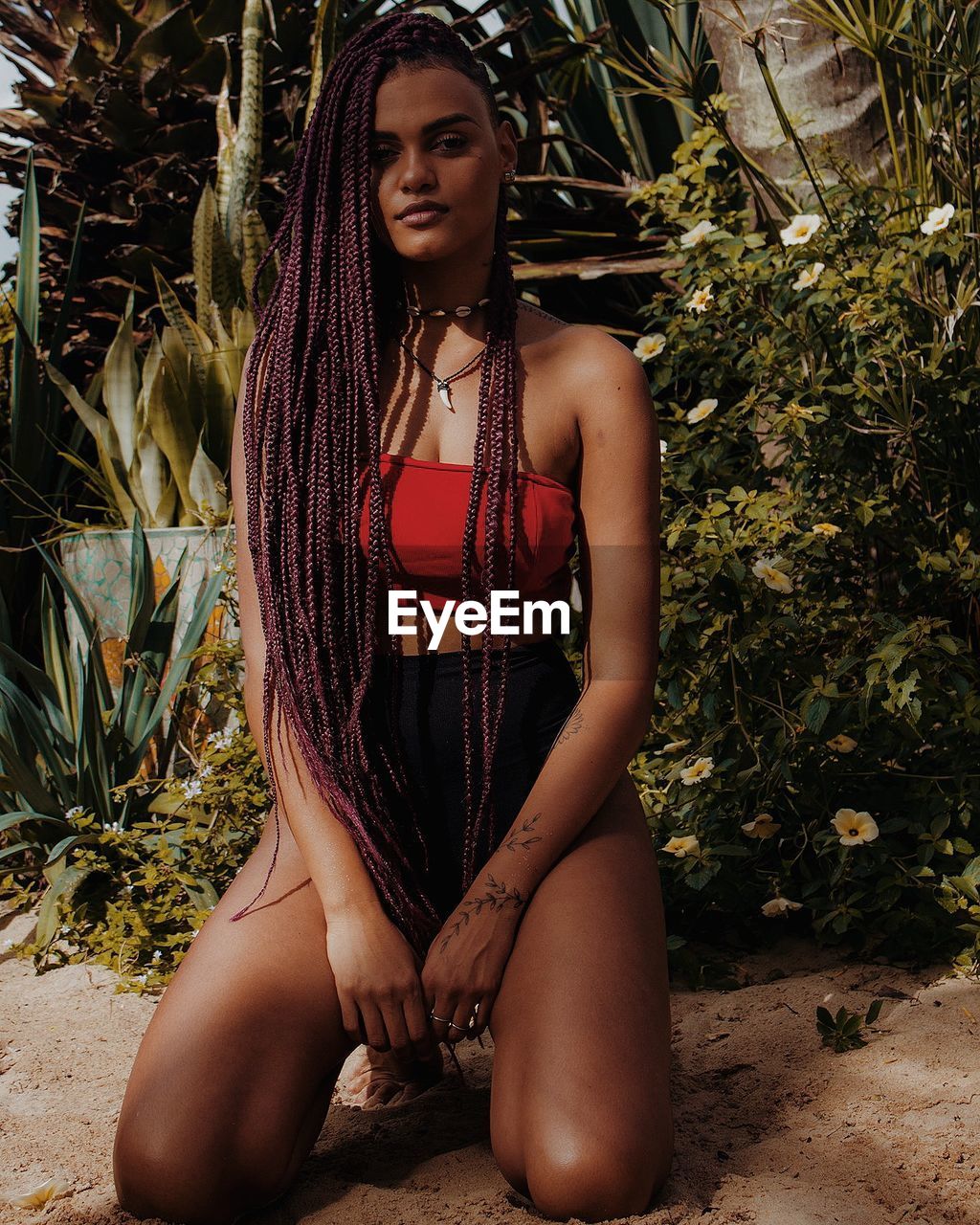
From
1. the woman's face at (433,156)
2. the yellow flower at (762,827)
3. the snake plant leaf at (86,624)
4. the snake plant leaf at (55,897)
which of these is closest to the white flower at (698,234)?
the woman's face at (433,156)

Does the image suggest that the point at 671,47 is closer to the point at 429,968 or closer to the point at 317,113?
the point at 317,113

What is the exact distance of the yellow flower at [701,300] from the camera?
9.37 ft

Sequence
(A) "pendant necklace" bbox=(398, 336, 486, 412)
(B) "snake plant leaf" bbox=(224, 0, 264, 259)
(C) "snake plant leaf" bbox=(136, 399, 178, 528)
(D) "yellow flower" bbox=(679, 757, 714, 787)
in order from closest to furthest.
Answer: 1. (A) "pendant necklace" bbox=(398, 336, 486, 412)
2. (D) "yellow flower" bbox=(679, 757, 714, 787)
3. (C) "snake plant leaf" bbox=(136, 399, 178, 528)
4. (B) "snake plant leaf" bbox=(224, 0, 264, 259)

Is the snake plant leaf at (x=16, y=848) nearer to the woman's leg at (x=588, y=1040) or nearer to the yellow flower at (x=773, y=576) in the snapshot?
the woman's leg at (x=588, y=1040)

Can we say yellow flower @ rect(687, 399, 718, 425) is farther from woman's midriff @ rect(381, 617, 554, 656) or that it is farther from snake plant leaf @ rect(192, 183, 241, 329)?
snake plant leaf @ rect(192, 183, 241, 329)

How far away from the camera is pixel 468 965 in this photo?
1844mm

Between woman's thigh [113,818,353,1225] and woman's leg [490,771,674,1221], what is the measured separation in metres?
0.30

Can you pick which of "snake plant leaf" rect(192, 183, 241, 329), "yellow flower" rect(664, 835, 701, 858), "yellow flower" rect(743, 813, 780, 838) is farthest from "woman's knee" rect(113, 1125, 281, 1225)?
"snake plant leaf" rect(192, 183, 241, 329)

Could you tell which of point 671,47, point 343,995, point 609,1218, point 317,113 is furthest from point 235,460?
point 671,47

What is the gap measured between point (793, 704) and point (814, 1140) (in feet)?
3.37

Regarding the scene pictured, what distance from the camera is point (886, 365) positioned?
9.37 feet

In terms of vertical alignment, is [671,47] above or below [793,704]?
above

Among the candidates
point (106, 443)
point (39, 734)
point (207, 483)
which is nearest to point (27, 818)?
point (39, 734)

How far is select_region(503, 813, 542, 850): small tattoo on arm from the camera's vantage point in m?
1.93
